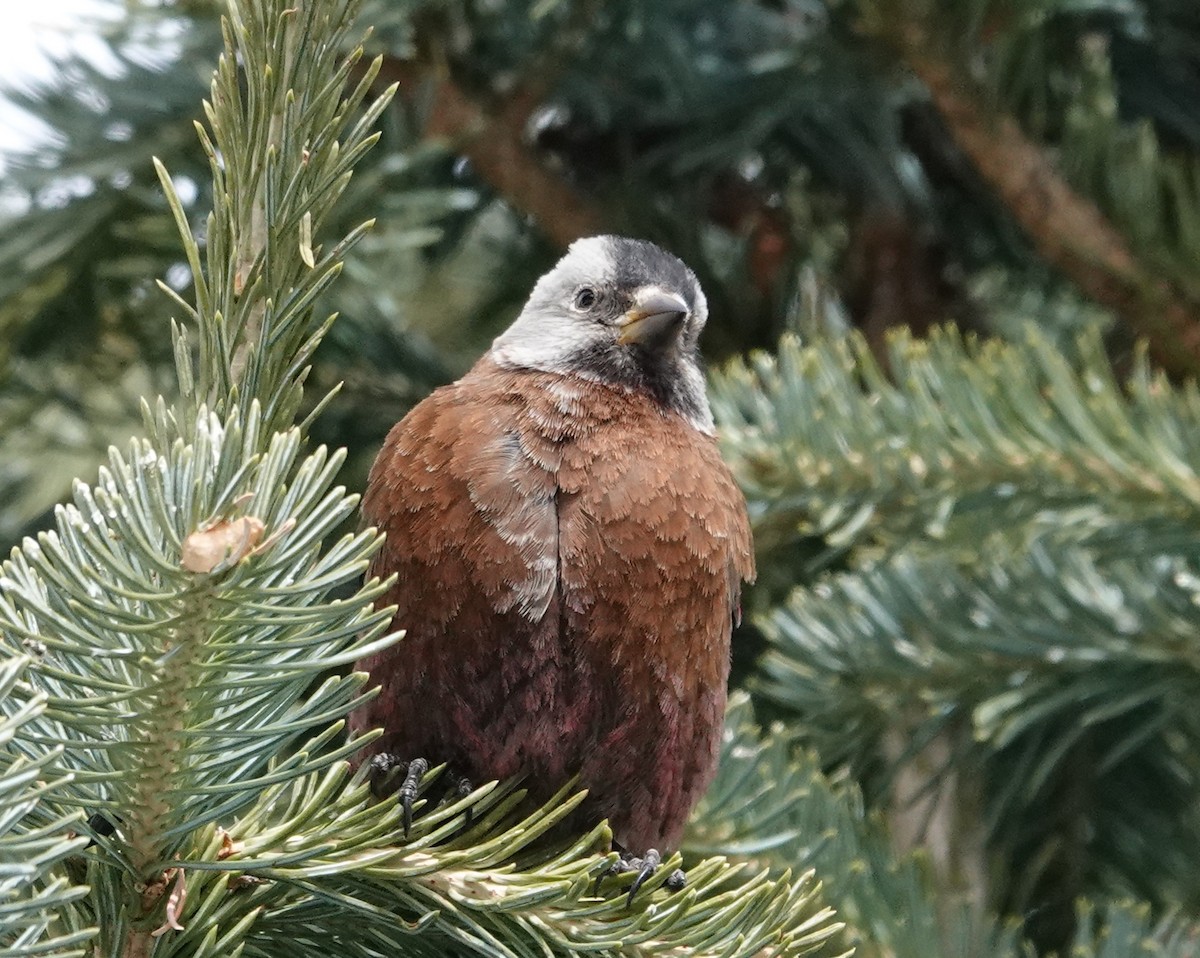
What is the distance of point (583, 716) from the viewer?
1388 millimetres

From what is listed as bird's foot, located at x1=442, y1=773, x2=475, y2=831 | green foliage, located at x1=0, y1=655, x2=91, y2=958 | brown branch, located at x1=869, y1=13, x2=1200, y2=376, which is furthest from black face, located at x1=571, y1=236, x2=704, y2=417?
green foliage, located at x1=0, y1=655, x2=91, y2=958

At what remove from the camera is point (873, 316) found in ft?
7.22

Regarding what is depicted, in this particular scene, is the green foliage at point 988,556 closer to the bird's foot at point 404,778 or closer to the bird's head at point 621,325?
the bird's head at point 621,325

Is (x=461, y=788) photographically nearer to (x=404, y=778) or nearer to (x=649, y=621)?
(x=404, y=778)

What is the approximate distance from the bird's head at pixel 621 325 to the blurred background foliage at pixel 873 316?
10cm

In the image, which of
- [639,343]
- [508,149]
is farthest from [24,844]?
[508,149]

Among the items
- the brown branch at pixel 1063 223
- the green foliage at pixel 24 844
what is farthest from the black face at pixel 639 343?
the green foliage at pixel 24 844

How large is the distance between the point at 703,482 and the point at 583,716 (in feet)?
0.98

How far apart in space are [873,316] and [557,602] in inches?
40.3

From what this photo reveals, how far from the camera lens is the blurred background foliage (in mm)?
1513

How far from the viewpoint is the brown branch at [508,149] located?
76.8 inches

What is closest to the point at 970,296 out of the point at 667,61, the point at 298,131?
the point at 667,61

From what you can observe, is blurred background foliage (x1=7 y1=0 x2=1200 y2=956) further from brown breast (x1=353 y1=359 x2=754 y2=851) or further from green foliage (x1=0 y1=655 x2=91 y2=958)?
green foliage (x1=0 y1=655 x2=91 y2=958)

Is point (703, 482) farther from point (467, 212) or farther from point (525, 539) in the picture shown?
point (467, 212)
